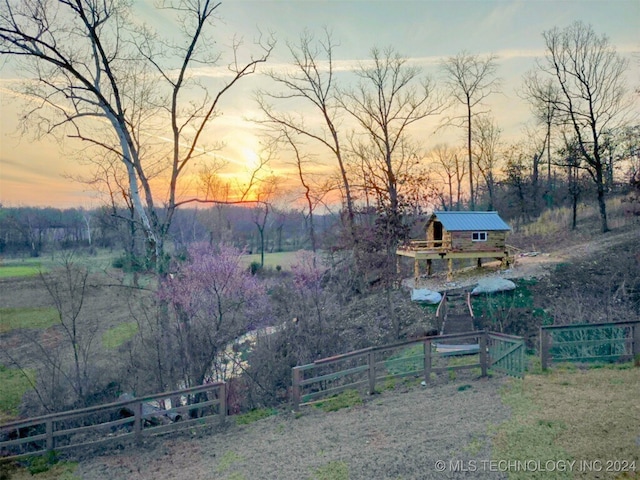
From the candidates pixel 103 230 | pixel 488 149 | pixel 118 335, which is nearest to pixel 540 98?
pixel 488 149

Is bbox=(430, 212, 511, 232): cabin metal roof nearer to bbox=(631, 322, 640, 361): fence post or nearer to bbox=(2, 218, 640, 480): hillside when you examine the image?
bbox=(2, 218, 640, 480): hillside

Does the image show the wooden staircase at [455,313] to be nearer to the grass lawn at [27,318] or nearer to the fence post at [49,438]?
the fence post at [49,438]

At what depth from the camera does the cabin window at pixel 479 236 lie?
19703 mm

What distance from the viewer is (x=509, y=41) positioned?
16.4m

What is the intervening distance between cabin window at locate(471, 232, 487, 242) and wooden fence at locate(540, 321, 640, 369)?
30.6 ft

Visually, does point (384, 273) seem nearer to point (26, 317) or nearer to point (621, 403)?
point (621, 403)

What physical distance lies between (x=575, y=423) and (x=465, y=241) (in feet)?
49.5

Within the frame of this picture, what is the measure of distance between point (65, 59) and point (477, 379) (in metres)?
11.8

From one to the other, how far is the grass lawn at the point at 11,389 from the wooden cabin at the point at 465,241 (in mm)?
15001

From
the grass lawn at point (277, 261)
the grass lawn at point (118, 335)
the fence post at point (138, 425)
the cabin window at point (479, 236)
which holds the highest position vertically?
the cabin window at point (479, 236)

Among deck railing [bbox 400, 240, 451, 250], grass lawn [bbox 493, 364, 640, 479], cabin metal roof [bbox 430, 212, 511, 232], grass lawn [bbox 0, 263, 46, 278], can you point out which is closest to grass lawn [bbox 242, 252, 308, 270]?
deck railing [bbox 400, 240, 451, 250]

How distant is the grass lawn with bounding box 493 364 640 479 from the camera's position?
4.30 m

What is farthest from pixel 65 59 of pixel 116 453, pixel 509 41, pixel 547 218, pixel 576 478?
pixel 547 218

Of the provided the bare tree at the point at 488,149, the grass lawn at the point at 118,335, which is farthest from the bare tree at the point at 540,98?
the grass lawn at the point at 118,335
